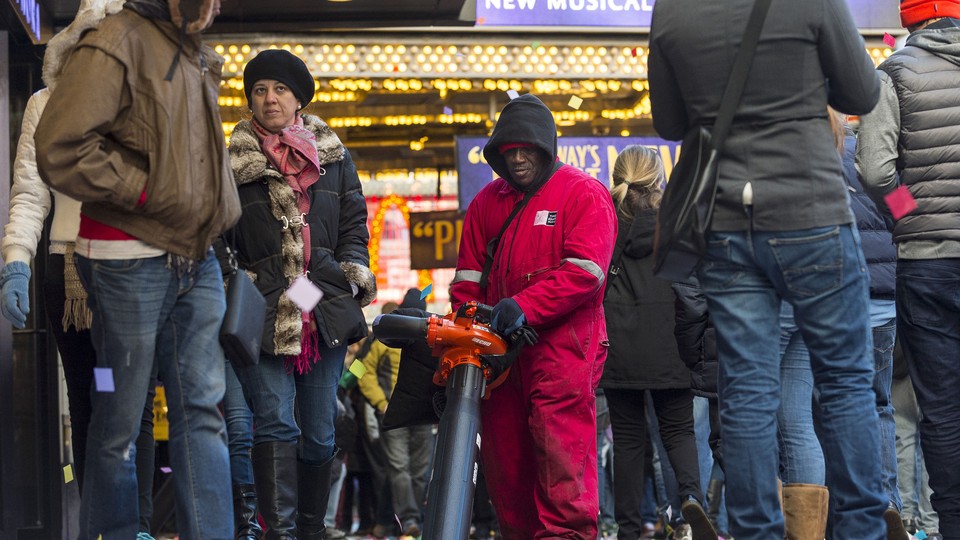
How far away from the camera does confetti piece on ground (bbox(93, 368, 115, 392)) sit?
3863 mm

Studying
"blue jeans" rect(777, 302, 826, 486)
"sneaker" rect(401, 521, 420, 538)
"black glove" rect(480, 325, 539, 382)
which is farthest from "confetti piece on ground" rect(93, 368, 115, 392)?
"sneaker" rect(401, 521, 420, 538)

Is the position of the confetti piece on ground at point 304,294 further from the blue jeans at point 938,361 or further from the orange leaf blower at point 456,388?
the blue jeans at point 938,361

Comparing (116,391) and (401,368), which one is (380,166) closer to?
(401,368)

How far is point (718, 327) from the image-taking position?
13.4ft

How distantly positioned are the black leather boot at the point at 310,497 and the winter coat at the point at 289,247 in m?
0.56

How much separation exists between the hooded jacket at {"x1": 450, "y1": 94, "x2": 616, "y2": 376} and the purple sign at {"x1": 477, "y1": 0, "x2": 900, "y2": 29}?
446cm

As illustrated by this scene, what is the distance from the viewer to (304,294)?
196 inches

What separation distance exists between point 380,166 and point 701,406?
7069 mm

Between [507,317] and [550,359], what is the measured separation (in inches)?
13.3

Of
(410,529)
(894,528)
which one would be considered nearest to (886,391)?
(894,528)

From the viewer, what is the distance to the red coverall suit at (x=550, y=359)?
5.13 m

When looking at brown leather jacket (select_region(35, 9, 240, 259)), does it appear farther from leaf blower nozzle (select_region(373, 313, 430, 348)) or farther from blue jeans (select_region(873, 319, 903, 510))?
blue jeans (select_region(873, 319, 903, 510))

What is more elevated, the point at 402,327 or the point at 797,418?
the point at 402,327

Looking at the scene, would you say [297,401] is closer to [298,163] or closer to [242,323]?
[298,163]
